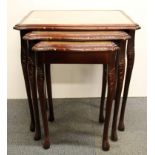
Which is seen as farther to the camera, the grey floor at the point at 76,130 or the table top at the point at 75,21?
the grey floor at the point at 76,130

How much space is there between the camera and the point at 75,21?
1396mm

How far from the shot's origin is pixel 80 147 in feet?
4.75

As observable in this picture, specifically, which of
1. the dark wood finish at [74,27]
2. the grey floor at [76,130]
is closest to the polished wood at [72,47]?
the dark wood finish at [74,27]

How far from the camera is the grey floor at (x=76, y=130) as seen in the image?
143cm

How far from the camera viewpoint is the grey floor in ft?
4.70

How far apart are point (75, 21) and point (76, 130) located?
555mm

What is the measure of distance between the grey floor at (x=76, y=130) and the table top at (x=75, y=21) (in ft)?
1.77

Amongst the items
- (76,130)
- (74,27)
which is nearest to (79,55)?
(74,27)

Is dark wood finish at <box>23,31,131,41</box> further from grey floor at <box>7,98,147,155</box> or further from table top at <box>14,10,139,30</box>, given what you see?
grey floor at <box>7,98,147,155</box>

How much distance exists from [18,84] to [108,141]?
75cm

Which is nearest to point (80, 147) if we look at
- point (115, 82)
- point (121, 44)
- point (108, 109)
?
point (108, 109)

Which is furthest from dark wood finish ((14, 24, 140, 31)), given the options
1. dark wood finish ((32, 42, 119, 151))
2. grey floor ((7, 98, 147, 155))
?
grey floor ((7, 98, 147, 155))

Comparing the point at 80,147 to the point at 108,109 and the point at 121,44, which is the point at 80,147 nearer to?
the point at 108,109

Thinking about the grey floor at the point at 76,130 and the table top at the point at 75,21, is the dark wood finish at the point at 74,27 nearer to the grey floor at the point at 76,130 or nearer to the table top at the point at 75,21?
the table top at the point at 75,21
